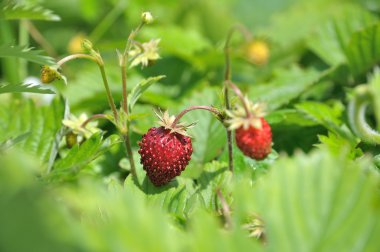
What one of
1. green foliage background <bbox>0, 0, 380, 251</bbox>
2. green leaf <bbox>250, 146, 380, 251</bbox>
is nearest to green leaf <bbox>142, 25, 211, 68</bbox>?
green foliage background <bbox>0, 0, 380, 251</bbox>

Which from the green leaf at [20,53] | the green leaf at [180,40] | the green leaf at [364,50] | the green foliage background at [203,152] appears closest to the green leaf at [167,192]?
the green foliage background at [203,152]

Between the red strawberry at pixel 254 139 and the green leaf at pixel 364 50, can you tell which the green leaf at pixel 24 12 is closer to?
the red strawberry at pixel 254 139

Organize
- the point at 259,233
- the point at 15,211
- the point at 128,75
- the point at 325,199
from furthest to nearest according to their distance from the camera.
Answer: the point at 128,75, the point at 259,233, the point at 325,199, the point at 15,211

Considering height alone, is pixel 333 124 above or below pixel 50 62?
below

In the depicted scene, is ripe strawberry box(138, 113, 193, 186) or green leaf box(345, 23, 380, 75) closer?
ripe strawberry box(138, 113, 193, 186)

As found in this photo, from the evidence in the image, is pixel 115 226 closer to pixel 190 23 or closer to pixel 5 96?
pixel 5 96

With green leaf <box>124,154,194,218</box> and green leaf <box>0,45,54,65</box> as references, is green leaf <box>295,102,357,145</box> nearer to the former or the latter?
green leaf <box>124,154,194,218</box>

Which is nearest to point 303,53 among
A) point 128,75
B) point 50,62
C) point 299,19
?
point 299,19
